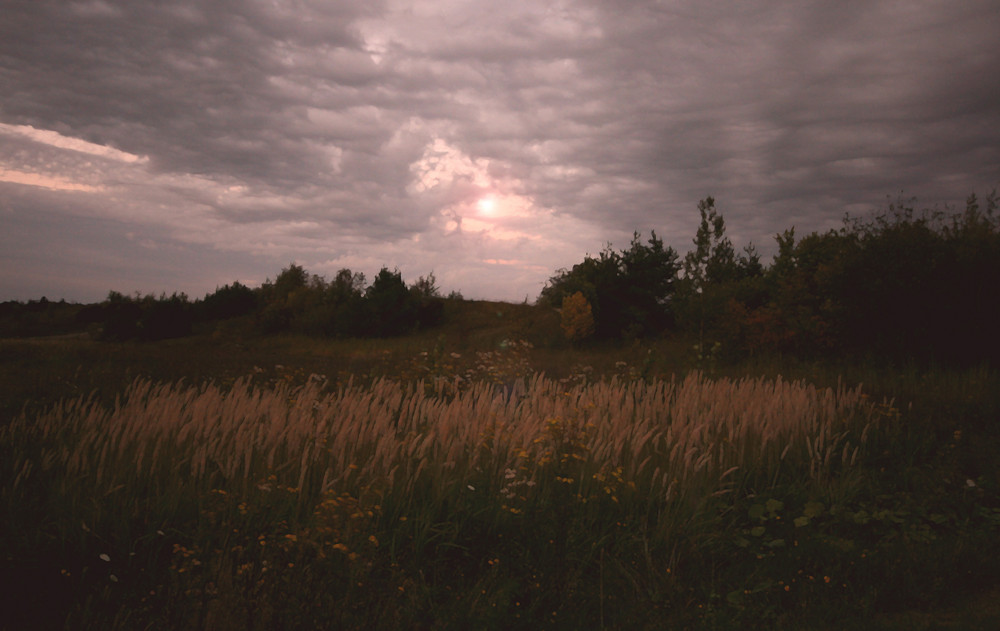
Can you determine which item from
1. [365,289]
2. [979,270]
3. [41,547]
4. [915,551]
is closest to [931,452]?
[915,551]

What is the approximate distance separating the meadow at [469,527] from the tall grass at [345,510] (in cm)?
2

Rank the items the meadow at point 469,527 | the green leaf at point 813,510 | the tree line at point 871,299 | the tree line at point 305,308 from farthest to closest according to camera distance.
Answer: the tree line at point 305,308 → the tree line at point 871,299 → the green leaf at point 813,510 → the meadow at point 469,527

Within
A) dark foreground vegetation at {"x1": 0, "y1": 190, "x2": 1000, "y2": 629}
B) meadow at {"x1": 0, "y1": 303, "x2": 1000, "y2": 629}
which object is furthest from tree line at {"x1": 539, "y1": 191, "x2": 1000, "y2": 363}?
meadow at {"x1": 0, "y1": 303, "x2": 1000, "y2": 629}

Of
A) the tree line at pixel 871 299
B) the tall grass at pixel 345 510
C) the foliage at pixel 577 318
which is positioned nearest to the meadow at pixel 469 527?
the tall grass at pixel 345 510

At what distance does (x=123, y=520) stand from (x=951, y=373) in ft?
44.9

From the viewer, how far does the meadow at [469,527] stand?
3.16m

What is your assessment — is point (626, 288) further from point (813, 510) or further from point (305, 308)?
point (813, 510)

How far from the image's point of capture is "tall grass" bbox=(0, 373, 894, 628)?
3.17m

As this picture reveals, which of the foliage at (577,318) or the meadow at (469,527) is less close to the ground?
the foliage at (577,318)

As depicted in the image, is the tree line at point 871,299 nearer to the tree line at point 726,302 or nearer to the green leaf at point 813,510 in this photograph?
A: the tree line at point 726,302

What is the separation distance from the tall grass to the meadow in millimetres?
20

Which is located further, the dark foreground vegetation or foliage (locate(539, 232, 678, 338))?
foliage (locate(539, 232, 678, 338))

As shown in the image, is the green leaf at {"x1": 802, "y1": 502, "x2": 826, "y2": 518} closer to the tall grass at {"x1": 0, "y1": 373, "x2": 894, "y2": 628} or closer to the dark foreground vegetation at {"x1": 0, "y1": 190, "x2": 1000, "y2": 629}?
the dark foreground vegetation at {"x1": 0, "y1": 190, "x2": 1000, "y2": 629}

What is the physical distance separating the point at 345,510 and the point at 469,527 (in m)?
0.91
